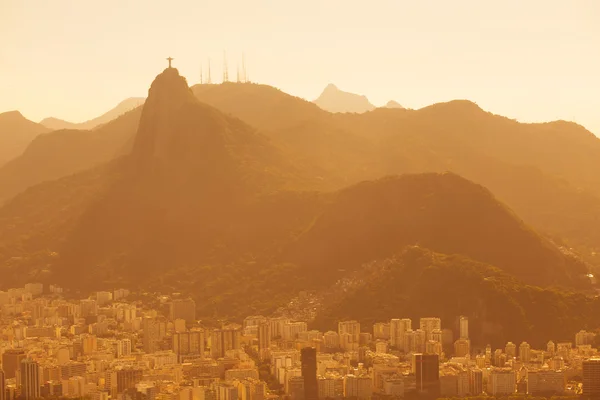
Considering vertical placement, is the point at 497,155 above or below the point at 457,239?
above

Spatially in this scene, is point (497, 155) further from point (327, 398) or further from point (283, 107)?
point (327, 398)

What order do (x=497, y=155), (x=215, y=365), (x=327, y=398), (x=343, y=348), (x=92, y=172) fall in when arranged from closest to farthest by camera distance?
(x=327, y=398) < (x=215, y=365) < (x=343, y=348) < (x=92, y=172) < (x=497, y=155)

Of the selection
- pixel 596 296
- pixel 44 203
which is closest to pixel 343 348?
pixel 596 296

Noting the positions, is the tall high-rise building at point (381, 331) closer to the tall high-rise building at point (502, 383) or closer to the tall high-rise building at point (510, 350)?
the tall high-rise building at point (510, 350)

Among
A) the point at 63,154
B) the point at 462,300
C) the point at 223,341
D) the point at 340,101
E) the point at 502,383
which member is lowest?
the point at 502,383

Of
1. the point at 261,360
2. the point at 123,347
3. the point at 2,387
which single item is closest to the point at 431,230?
the point at 261,360

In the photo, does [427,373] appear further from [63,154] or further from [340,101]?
[340,101]

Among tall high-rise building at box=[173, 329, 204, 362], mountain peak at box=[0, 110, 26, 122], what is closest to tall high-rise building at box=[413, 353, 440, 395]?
tall high-rise building at box=[173, 329, 204, 362]

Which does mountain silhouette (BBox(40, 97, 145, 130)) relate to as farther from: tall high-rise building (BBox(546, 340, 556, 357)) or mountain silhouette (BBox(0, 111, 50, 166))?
tall high-rise building (BBox(546, 340, 556, 357))
